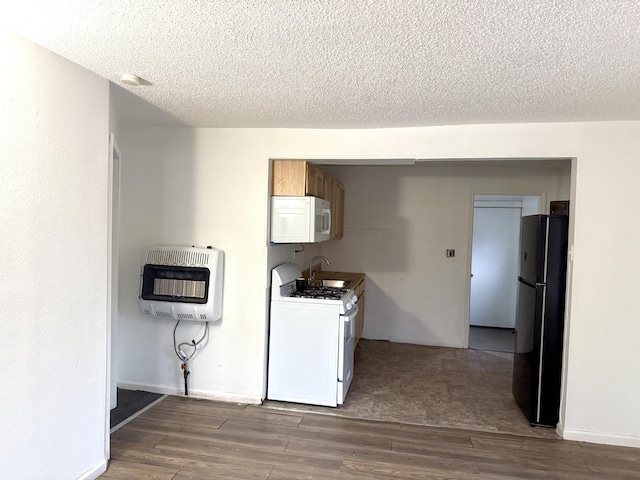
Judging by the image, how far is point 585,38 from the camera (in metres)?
1.67

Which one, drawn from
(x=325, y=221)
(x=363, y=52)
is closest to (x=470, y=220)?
(x=325, y=221)

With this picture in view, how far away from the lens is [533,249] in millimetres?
3256

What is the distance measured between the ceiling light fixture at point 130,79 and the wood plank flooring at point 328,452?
7.35 ft

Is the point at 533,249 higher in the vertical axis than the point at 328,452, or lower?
higher

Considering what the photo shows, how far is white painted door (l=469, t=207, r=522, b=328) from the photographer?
6422 millimetres

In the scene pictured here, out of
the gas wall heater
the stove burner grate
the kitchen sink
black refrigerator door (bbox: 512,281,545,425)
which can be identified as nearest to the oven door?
the stove burner grate

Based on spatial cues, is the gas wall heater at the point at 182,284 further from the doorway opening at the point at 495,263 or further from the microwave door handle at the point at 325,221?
the doorway opening at the point at 495,263

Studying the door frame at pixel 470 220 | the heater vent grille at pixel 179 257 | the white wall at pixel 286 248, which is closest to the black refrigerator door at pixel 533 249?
the white wall at pixel 286 248

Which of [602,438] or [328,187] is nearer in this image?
[602,438]

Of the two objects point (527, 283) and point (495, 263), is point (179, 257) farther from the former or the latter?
point (495, 263)

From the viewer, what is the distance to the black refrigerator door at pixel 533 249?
123 inches

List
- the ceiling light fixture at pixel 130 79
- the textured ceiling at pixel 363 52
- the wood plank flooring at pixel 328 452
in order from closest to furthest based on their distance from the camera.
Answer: the textured ceiling at pixel 363 52 < the ceiling light fixture at pixel 130 79 < the wood plank flooring at pixel 328 452

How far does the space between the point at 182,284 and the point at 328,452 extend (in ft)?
5.65

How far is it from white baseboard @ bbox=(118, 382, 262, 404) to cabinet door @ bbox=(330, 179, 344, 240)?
6.58 feet
